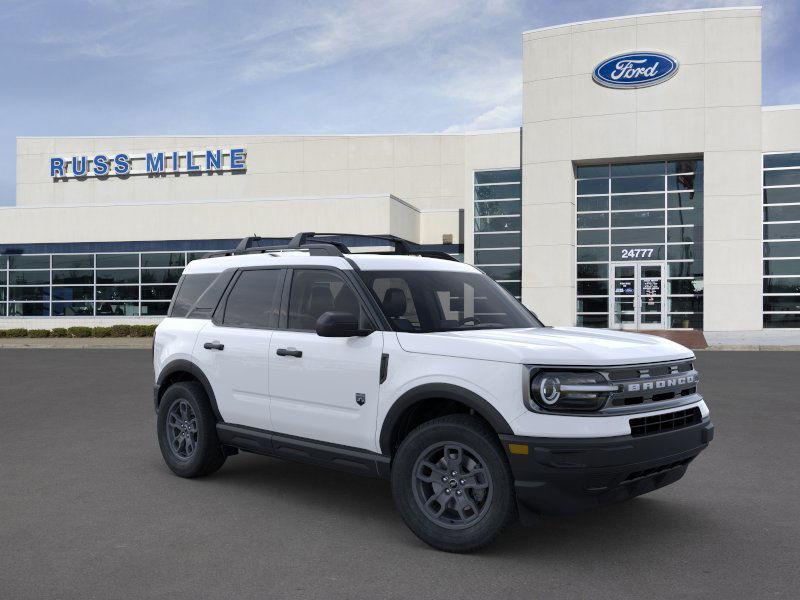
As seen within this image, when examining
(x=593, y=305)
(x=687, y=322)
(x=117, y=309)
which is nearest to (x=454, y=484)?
(x=687, y=322)

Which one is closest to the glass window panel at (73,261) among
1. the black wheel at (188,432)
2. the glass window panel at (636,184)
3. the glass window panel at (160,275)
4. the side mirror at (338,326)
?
the glass window panel at (160,275)

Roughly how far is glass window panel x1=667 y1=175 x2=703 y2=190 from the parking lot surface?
25558mm

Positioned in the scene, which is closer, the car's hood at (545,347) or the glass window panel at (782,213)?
the car's hood at (545,347)

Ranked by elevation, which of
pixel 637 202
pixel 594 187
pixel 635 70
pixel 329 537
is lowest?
pixel 329 537

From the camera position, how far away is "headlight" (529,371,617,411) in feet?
15.5

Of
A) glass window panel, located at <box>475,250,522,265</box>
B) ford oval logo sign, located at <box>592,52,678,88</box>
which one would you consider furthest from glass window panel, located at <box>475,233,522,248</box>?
ford oval logo sign, located at <box>592,52,678,88</box>

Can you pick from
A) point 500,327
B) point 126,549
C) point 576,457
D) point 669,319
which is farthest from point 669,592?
point 669,319

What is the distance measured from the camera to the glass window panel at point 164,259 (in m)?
38.0

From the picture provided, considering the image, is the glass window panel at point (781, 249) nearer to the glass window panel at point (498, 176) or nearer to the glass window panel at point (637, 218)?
the glass window panel at point (637, 218)

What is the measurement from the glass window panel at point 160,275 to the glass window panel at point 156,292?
0.97 ft

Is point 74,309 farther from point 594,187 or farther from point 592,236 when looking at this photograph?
point 594,187

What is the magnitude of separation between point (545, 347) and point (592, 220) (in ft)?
98.7

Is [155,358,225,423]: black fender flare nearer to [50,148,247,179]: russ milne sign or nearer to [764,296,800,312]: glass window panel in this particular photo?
[764,296,800,312]: glass window panel

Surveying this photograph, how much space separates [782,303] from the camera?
3125 cm
